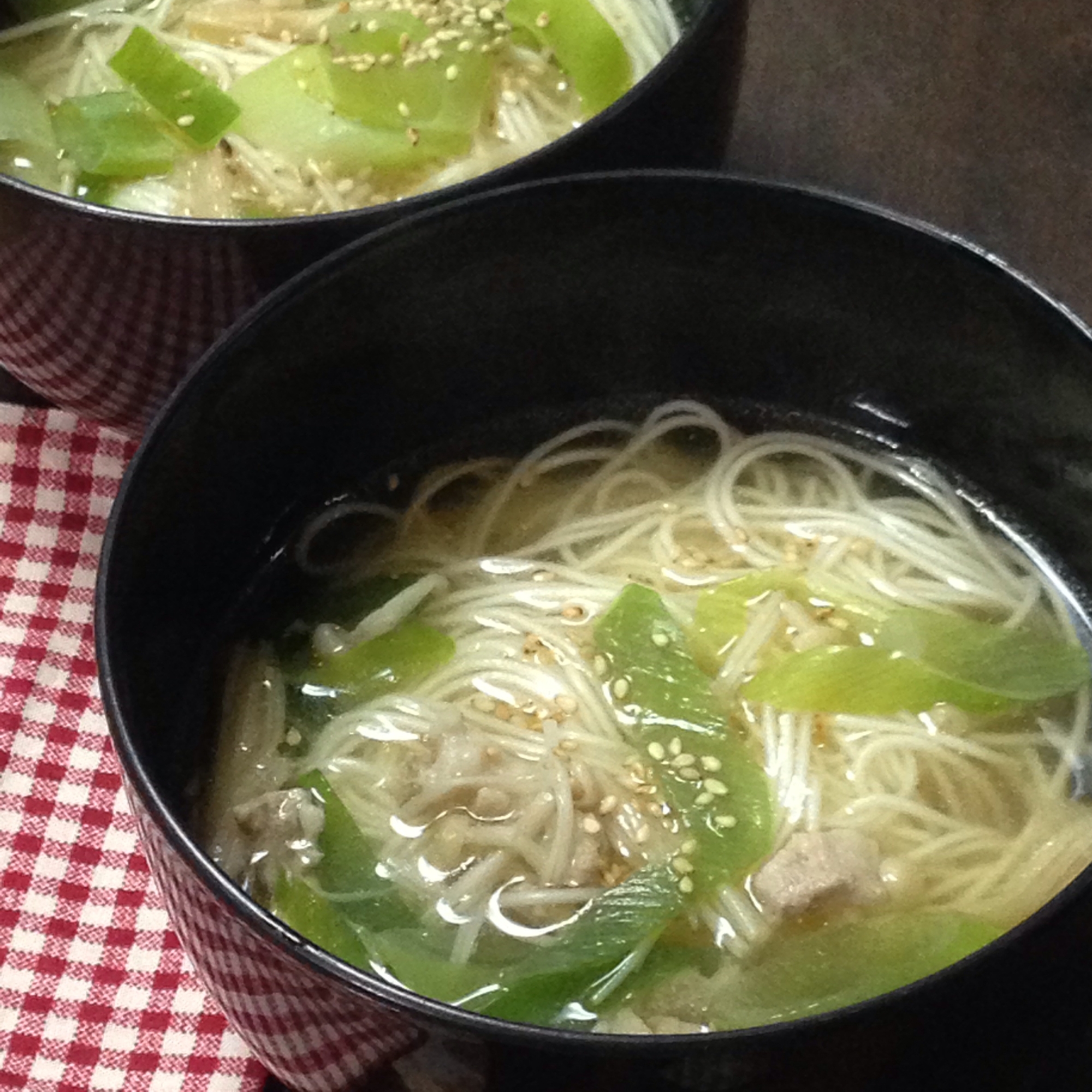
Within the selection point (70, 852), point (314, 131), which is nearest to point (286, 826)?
point (70, 852)

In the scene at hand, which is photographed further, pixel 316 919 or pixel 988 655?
pixel 988 655

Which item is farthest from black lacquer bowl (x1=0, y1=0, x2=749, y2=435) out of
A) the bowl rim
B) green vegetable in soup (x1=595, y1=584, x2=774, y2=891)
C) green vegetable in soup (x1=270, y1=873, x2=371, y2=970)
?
green vegetable in soup (x1=270, y1=873, x2=371, y2=970)

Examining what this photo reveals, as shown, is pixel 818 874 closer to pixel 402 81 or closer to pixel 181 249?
pixel 181 249

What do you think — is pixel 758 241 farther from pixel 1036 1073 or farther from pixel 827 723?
pixel 1036 1073

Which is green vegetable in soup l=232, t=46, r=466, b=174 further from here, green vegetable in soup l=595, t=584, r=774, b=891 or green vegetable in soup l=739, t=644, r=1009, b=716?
green vegetable in soup l=739, t=644, r=1009, b=716

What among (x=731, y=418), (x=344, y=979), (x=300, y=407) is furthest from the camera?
(x=731, y=418)

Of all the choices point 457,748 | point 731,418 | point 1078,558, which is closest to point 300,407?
point 457,748
